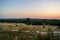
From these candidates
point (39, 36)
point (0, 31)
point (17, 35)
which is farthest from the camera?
point (0, 31)

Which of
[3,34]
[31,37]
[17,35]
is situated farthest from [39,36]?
[3,34]

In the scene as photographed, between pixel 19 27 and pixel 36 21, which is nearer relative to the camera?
pixel 36 21

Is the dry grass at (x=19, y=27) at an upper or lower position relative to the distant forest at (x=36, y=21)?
lower

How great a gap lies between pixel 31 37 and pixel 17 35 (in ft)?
2.62

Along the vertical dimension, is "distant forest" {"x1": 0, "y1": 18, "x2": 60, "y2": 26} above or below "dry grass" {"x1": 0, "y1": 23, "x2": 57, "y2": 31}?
above

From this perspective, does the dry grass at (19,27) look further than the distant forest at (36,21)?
No

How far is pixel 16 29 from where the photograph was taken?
366 inches

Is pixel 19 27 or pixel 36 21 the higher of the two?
A: pixel 36 21

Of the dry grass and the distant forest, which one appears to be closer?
the dry grass

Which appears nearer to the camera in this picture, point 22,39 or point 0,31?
point 22,39

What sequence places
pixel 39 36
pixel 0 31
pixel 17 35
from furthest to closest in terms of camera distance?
1. pixel 0 31
2. pixel 17 35
3. pixel 39 36

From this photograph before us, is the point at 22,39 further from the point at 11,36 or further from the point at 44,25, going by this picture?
the point at 44,25

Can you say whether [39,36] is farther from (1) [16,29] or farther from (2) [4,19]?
(2) [4,19]

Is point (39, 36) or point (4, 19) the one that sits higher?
point (4, 19)
